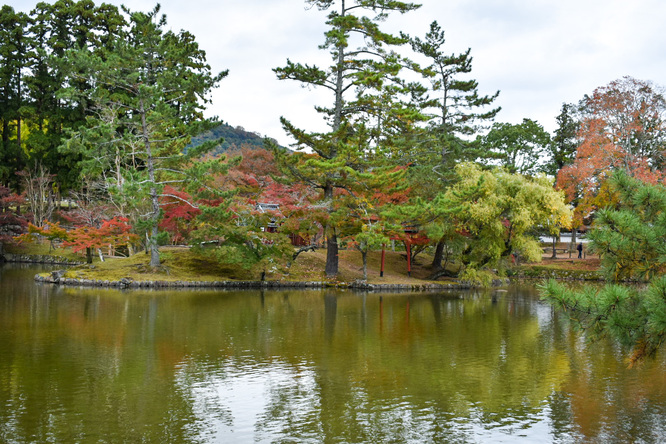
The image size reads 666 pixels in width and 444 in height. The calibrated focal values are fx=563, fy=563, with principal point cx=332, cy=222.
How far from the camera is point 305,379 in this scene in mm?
9180

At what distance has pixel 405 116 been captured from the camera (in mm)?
24250

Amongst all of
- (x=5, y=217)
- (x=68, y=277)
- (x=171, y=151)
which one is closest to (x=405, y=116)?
(x=171, y=151)

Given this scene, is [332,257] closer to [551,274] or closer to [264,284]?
[264,284]

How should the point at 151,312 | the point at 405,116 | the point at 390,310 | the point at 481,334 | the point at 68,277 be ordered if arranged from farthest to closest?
the point at 405,116, the point at 68,277, the point at 390,310, the point at 151,312, the point at 481,334

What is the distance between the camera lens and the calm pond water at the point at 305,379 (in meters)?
6.82

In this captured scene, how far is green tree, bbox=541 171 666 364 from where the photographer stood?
5734 millimetres

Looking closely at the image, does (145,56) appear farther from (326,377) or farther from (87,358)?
(326,377)

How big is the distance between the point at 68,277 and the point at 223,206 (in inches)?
263

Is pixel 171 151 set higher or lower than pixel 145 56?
lower

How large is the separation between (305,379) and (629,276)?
5083 millimetres

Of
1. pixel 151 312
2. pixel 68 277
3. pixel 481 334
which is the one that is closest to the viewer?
pixel 481 334

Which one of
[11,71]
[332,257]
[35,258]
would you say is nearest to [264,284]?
[332,257]

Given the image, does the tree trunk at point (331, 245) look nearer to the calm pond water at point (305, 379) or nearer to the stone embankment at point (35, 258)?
the calm pond water at point (305, 379)

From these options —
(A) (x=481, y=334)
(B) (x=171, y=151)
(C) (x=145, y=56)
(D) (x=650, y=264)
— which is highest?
(C) (x=145, y=56)
